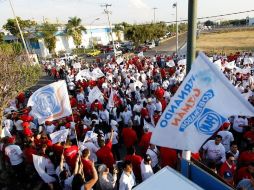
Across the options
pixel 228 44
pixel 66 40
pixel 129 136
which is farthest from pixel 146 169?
pixel 66 40

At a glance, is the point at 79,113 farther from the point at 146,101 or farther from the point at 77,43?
the point at 77,43

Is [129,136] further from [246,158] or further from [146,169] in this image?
[246,158]

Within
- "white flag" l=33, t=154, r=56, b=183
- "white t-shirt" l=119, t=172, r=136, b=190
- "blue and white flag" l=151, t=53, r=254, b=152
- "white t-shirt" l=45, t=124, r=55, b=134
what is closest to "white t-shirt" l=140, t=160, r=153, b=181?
"white t-shirt" l=119, t=172, r=136, b=190

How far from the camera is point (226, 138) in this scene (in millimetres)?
8359

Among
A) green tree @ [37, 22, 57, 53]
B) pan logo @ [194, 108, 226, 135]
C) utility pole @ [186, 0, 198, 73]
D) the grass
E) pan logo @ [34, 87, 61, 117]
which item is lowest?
the grass

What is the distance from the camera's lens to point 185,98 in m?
4.39

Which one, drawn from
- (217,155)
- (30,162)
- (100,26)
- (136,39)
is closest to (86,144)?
(30,162)

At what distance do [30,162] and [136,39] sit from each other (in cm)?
4539

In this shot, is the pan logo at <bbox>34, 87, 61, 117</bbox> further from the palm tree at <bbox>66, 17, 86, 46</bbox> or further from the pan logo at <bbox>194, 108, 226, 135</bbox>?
the palm tree at <bbox>66, 17, 86, 46</bbox>

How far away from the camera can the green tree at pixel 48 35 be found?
2249 inches

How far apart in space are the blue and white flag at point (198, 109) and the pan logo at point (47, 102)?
3874 mm

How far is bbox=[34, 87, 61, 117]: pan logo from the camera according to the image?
7680 millimetres

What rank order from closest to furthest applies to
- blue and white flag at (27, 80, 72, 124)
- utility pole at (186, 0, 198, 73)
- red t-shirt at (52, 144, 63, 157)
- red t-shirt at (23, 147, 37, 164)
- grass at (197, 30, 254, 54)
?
utility pole at (186, 0, 198, 73), blue and white flag at (27, 80, 72, 124), red t-shirt at (52, 144, 63, 157), red t-shirt at (23, 147, 37, 164), grass at (197, 30, 254, 54)

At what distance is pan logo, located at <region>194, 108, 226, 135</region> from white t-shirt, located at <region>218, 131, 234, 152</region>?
440cm
